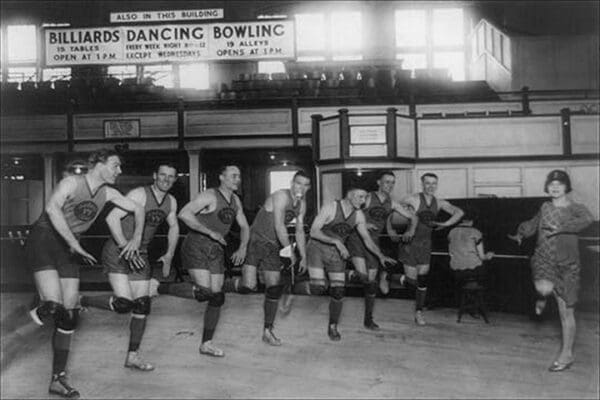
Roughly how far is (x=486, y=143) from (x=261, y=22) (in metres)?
6.13

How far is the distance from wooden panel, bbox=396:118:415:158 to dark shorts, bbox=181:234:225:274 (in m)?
6.95

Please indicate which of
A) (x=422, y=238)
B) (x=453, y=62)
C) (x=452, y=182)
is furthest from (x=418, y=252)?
(x=453, y=62)

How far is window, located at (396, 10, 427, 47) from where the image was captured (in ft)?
57.7

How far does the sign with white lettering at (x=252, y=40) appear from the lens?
28.2ft

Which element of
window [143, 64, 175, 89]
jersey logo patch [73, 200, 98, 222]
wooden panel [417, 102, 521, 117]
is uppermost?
window [143, 64, 175, 89]

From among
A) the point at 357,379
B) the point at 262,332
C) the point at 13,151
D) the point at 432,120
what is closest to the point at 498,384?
the point at 357,379

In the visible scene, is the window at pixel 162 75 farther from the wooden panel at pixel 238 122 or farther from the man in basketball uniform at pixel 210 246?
the man in basketball uniform at pixel 210 246

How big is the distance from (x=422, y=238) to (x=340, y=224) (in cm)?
128

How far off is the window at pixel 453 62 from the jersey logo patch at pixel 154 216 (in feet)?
47.6

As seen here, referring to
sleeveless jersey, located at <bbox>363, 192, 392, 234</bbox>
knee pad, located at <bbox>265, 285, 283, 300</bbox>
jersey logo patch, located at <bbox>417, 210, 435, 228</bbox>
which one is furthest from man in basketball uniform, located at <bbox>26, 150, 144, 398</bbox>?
jersey logo patch, located at <bbox>417, 210, 435, 228</bbox>

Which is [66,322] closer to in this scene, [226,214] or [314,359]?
[226,214]

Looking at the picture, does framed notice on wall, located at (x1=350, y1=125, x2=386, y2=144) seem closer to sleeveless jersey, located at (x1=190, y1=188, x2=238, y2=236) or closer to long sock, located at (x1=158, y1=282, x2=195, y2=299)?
long sock, located at (x1=158, y1=282, x2=195, y2=299)

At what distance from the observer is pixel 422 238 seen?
22.5 ft

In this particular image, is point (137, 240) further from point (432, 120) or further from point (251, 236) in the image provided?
point (432, 120)
